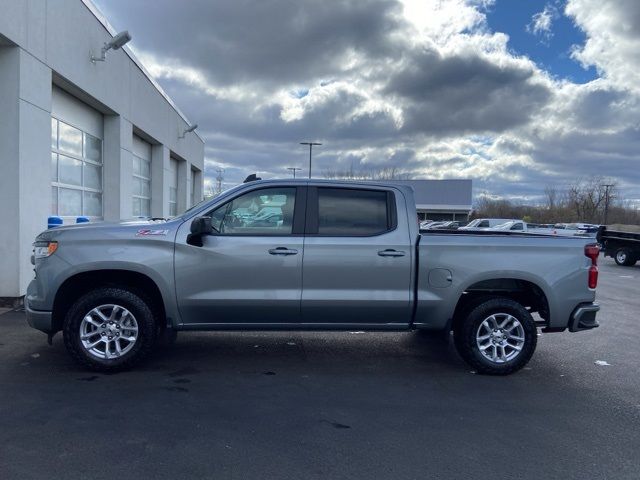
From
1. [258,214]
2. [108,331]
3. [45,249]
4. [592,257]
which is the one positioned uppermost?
[258,214]

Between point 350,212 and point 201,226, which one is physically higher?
point 350,212

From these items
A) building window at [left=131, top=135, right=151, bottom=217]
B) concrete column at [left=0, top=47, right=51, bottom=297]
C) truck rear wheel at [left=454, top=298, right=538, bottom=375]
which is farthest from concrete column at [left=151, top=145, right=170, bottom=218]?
truck rear wheel at [left=454, top=298, right=538, bottom=375]

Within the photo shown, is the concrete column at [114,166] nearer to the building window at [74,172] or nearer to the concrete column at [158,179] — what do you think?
the building window at [74,172]

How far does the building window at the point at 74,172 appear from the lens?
418 inches

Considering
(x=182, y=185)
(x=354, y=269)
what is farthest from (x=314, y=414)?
(x=182, y=185)

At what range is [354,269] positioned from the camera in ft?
17.7

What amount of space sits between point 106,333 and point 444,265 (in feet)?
11.8

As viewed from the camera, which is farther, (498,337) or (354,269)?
(498,337)

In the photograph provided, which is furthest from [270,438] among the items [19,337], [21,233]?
[21,233]

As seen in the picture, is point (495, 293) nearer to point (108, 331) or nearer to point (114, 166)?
point (108, 331)

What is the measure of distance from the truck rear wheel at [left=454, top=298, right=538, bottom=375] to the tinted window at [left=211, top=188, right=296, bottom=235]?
224 centimetres

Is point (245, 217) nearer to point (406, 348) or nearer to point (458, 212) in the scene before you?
point (406, 348)

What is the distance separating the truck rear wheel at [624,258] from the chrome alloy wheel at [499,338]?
1734cm

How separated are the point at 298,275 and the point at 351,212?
35.7 inches
